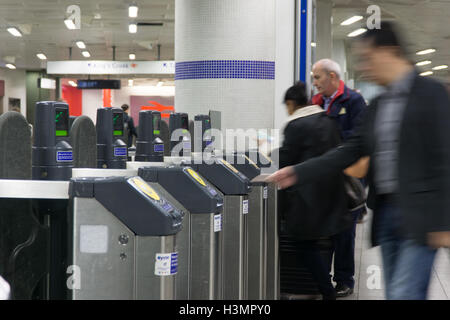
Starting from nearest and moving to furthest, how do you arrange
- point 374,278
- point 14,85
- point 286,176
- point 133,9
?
point 286,176
point 374,278
point 133,9
point 14,85

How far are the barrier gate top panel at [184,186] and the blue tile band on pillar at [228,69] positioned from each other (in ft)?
15.5

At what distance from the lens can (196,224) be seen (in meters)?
2.48

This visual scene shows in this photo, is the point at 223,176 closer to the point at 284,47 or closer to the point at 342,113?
Answer: the point at 342,113

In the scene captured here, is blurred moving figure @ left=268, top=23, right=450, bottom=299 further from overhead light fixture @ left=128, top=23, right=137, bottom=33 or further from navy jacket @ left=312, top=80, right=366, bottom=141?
overhead light fixture @ left=128, top=23, right=137, bottom=33

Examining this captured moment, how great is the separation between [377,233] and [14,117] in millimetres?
1528

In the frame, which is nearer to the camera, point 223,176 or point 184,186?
point 184,186

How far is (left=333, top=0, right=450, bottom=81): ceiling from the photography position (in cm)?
1276

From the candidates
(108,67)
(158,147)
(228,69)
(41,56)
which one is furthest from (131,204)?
(41,56)

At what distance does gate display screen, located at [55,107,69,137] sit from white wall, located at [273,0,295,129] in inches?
197

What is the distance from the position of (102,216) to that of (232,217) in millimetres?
1407

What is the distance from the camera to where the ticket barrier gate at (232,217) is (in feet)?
10.4

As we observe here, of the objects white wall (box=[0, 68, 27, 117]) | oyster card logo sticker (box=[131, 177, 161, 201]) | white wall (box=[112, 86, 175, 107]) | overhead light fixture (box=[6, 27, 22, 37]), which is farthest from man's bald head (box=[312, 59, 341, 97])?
white wall (box=[112, 86, 175, 107])
